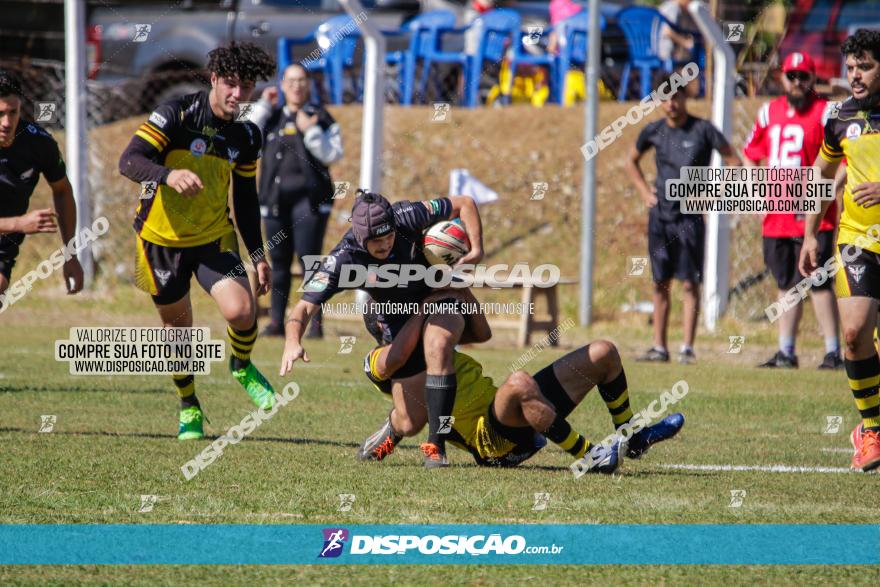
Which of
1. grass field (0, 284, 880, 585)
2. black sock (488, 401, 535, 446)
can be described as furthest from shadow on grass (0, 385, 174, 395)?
black sock (488, 401, 535, 446)

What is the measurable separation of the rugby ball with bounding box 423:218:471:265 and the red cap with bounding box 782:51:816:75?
5.93m

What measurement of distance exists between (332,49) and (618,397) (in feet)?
40.5

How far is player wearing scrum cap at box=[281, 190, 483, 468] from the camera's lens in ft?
23.2

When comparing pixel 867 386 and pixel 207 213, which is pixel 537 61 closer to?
pixel 207 213

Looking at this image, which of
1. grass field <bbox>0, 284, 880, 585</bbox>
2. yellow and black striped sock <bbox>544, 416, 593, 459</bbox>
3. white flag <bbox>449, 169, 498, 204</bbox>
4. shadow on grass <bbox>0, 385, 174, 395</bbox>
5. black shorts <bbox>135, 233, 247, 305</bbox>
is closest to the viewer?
grass field <bbox>0, 284, 880, 585</bbox>

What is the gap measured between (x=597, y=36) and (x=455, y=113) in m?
5.21

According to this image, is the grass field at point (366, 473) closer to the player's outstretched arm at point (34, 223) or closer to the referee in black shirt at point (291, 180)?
the player's outstretched arm at point (34, 223)

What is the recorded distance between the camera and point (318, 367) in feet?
41.2

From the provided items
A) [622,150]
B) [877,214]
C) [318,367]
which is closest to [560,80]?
[622,150]

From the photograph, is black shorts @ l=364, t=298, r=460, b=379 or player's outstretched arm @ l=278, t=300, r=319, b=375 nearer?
player's outstretched arm @ l=278, t=300, r=319, b=375

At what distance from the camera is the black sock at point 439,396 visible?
7086 millimetres

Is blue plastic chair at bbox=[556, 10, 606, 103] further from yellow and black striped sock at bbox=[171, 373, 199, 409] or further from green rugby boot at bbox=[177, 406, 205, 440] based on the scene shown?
green rugby boot at bbox=[177, 406, 205, 440]

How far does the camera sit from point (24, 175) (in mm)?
9258

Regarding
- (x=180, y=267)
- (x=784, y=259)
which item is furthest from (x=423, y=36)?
(x=180, y=267)
